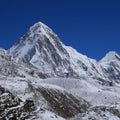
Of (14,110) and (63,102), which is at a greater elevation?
(63,102)

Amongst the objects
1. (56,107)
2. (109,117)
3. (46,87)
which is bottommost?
(109,117)

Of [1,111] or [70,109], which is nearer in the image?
[1,111]

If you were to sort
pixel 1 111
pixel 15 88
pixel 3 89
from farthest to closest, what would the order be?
1. pixel 15 88
2. pixel 3 89
3. pixel 1 111

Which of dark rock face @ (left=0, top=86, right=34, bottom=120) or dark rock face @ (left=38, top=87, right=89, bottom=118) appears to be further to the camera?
dark rock face @ (left=38, top=87, right=89, bottom=118)

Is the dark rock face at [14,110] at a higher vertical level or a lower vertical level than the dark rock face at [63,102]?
lower

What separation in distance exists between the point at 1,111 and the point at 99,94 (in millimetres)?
148261

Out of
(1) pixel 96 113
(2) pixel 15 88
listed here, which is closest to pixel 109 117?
(1) pixel 96 113

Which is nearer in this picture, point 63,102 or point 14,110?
point 14,110

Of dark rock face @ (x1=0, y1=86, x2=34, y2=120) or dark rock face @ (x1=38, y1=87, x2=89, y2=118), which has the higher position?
dark rock face @ (x1=38, y1=87, x2=89, y2=118)

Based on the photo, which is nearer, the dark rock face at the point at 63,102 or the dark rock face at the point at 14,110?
the dark rock face at the point at 14,110

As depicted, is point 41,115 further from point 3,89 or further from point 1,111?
point 3,89

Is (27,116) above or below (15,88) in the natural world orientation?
below

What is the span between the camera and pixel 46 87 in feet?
531

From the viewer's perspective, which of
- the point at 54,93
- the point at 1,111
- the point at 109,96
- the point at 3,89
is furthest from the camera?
the point at 109,96
